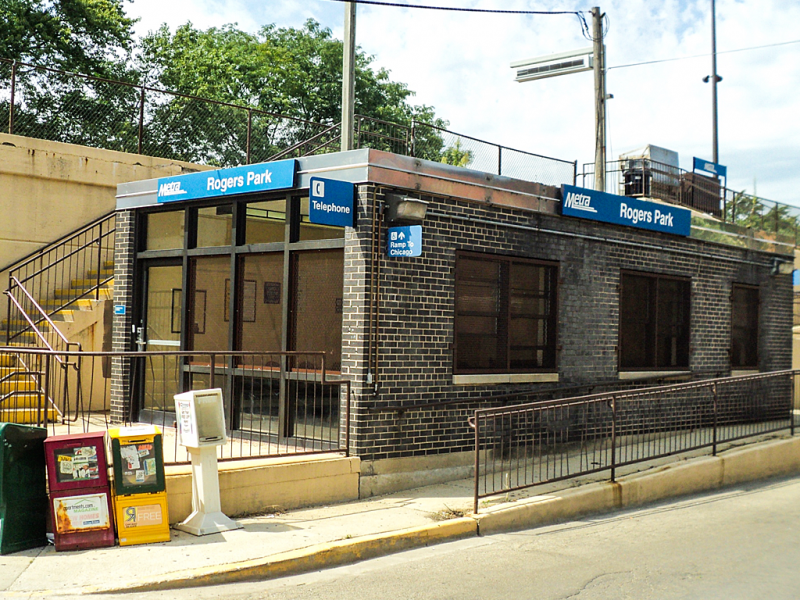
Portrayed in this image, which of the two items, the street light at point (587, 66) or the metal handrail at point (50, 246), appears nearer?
the metal handrail at point (50, 246)

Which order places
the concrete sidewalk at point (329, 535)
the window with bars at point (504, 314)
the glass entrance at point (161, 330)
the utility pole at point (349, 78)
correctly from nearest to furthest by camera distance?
1. the concrete sidewalk at point (329, 535)
2. the window with bars at point (504, 314)
3. the utility pole at point (349, 78)
4. the glass entrance at point (161, 330)

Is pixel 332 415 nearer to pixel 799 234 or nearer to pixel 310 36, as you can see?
pixel 799 234

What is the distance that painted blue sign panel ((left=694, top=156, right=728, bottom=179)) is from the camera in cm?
2080

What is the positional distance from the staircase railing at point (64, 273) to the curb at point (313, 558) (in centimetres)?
794

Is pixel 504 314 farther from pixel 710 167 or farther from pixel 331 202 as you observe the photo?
pixel 710 167

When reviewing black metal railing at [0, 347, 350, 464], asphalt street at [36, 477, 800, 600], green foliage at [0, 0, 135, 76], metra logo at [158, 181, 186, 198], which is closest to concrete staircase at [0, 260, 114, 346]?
black metal railing at [0, 347, 350, 464]

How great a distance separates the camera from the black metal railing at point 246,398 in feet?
30.9

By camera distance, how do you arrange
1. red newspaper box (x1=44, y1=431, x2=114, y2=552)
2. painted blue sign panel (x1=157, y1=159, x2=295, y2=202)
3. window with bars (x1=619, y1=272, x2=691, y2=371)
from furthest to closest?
window with bars (x1=619, y1=272, x2=691, y2=371), painted blue sign panel (x1=157, y1=159, x2=295, y2=202), red newspaper box (x1=44, y1=431, x2=114, y2=552)

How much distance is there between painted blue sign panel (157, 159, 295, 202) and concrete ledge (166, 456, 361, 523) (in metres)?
3.28

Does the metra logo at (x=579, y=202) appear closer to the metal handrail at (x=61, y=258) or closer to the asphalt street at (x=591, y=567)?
the asphalt street at (x=591, y=567)

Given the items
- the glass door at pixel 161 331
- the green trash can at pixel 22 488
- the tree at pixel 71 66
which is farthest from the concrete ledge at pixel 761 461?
the tree at pixel 71 66

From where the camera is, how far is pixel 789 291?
1645 centimetres

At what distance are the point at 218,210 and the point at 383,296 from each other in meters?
2.93

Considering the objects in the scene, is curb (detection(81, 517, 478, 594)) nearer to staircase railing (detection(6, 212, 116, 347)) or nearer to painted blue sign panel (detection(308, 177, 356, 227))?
painted blue sign panel (detection(308, 177, 356, 227))
